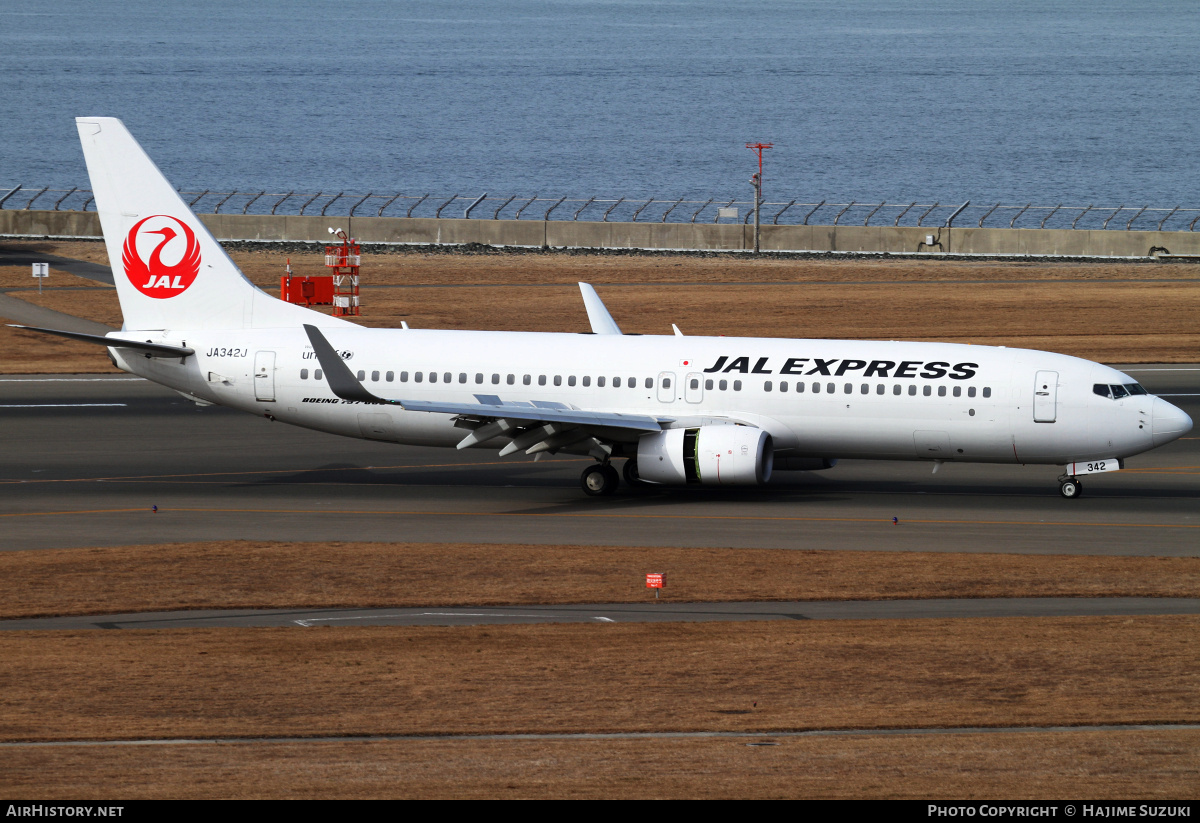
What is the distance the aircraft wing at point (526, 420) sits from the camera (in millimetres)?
36750

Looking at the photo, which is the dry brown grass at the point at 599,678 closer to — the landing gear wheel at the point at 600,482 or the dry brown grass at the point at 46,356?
the landing gear wheel at the point at 600,482

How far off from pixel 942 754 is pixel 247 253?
Result: 262 ft

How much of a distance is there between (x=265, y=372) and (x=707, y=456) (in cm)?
1280

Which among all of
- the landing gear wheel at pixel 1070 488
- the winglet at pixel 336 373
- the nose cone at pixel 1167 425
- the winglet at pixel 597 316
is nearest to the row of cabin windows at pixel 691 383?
the winglet at pixel 336 373

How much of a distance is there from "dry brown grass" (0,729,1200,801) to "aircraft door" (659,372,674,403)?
1977cm

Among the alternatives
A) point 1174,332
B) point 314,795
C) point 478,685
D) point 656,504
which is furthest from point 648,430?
point 1174,332

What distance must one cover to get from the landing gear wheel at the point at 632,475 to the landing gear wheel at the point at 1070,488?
11.5m

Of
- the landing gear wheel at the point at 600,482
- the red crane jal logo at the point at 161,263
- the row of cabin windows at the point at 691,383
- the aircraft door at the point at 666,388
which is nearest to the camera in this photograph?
the row of cabin windows at the point at 691,383

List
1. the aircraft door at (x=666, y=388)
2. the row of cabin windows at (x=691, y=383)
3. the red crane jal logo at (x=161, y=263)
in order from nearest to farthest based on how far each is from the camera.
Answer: the row of cabin windows at (x=691, y=383)
the aircraft door at (x=666, y=388)
the red crane jal logo at (x=161, y=263)

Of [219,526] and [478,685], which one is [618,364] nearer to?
[219,526]

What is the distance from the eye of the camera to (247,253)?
92.2m

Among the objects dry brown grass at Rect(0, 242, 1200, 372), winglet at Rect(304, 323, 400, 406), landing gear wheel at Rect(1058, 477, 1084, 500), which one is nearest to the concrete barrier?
dry brown grass at Rect(0, 242, 1200, 372)

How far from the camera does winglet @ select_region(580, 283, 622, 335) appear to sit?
4619 cm

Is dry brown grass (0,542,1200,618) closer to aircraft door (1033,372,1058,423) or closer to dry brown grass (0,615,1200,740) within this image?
dry brown grass (0,615,1200,740)
